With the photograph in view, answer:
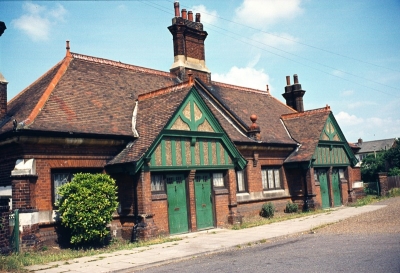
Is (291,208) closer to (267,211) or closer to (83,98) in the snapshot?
(267,211)

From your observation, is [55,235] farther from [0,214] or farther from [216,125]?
[216,125]

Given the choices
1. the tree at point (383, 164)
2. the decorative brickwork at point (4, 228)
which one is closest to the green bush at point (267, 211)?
the decorative brickwork at point (4, 228)

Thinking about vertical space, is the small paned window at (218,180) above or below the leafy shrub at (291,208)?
above

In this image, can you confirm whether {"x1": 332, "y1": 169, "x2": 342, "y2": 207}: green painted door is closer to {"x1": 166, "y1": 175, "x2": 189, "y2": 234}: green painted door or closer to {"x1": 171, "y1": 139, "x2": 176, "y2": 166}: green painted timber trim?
{"x1": 166, "y1": 175, "x2": 189, "y2": 234}: green painted door

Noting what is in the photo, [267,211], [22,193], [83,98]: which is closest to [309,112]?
[267,211]

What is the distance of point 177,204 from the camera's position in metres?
15.3

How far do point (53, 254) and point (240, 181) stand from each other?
1006 centimetres

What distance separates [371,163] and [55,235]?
1205 inches

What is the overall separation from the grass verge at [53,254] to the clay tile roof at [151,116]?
280cm

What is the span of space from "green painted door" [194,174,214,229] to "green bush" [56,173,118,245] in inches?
153

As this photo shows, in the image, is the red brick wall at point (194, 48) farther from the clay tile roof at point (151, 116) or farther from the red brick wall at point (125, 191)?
the red brick wall at point (125, 191)

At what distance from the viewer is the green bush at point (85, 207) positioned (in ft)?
41.3

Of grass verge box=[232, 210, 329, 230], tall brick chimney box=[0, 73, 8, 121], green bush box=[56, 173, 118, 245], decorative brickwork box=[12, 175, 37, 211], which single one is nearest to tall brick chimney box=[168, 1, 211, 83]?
grass verge box=[232, 210, 329, 230]

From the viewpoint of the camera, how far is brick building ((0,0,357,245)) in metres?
13.1
